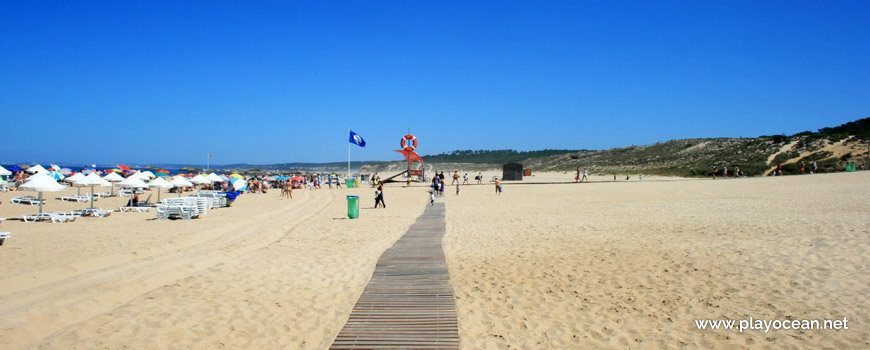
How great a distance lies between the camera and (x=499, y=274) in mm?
7445

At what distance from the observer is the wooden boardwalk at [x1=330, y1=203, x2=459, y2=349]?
4.79 m

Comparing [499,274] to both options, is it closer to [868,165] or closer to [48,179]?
[48,179]

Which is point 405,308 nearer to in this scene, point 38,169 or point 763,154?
point 38,169

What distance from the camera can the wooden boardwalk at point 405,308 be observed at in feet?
15.7

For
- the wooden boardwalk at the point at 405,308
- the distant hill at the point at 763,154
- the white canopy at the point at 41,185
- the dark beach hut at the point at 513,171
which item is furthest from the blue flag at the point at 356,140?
the wooden boardwalk at the point at 405,308

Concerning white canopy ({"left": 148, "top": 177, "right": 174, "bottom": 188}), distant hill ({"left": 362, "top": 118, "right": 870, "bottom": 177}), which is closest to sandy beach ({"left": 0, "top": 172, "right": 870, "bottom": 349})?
white canopy ({"left": 148, "top": 177, "right": 174, "bottom": 188})

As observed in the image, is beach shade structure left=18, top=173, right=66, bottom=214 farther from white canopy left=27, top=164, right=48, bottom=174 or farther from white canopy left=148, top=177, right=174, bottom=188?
white canopy left=27, top=164, right=48, bottom=174

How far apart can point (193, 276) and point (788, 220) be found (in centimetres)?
1317

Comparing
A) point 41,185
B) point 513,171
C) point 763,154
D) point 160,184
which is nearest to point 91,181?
point 160,184

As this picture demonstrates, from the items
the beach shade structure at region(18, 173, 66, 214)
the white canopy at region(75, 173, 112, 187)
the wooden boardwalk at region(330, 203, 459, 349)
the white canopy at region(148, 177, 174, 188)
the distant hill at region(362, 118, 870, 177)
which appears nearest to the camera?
the wooden boardwalk at region(330, 203, 459, 349)

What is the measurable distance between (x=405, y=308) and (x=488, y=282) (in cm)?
170

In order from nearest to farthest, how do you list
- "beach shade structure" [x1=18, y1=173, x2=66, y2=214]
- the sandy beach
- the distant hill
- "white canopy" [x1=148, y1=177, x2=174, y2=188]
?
the sandy beach < "beach shade structure" [x1=18, y1=173, x2=66, y2=214] < "white canopy" [x1=148, y1=177, x2=174, y2=188] < the distant hill

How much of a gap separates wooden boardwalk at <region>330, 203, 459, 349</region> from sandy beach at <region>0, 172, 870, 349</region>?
0.20m

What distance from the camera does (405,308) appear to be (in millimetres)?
5730
